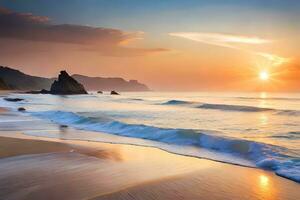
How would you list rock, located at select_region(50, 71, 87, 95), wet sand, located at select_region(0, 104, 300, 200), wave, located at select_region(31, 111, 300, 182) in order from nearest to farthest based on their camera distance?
wet sand, located at select_region(0, 104, 300, 200) → wave, located at select_region(31, 111, 300, 182) → rock, located at select_region(50, 71, 87, 95)

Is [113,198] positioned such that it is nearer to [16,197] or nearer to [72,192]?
[72,192]

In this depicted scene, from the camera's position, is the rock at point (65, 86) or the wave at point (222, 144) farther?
the rock at point (65, 86)

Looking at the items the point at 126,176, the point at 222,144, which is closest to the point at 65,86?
the point at 222,144

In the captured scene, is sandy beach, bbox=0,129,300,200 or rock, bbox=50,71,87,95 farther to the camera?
rock, bbox=50,71,87,95

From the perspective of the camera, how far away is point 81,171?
7242 mm

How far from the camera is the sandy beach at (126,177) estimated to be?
5.62 m

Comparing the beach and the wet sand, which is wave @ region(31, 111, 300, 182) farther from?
the wet sand

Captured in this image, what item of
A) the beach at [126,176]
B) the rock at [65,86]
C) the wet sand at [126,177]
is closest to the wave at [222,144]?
the beach at [126,176]

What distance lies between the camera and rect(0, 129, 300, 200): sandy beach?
5.62 meters

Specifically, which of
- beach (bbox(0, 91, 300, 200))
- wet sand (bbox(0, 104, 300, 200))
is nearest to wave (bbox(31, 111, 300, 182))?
beach (bbox(0, 91, 300, 200))

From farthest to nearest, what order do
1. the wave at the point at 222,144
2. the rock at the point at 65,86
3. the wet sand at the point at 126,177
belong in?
the rock at the point at 65,86 → the wave at the point at 222,144 → the wet sand at the point at 126,177

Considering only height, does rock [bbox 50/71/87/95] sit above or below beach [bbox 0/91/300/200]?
above

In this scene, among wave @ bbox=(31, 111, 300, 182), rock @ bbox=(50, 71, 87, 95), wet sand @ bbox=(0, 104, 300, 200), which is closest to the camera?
wet sand @ bbox=(0, 104, 300, 200)

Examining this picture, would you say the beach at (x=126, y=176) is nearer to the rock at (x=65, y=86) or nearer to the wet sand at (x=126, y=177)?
the wet sand at (x=126, y=177)
